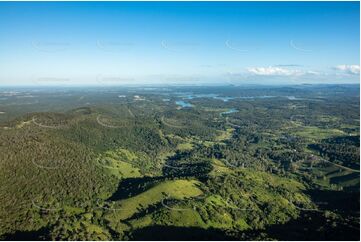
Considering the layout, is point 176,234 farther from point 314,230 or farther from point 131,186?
point 314,230

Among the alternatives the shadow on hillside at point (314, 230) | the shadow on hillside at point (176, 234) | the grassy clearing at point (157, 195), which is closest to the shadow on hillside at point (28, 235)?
the grassy clearing at point (157, 195)

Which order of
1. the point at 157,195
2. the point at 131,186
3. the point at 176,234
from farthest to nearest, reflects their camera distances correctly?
the point at 131,186
the point at 157,195
the point at 176,234

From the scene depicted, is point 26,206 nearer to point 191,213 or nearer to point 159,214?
point 159,214

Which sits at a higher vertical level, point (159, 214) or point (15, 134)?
point (15, 134)

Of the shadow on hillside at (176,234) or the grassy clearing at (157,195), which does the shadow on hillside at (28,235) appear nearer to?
the grassy clearing at (157,195)

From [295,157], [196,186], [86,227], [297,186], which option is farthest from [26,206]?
[295,157]

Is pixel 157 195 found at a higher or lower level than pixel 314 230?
higher

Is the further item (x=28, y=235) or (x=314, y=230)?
(x=314, y=230)

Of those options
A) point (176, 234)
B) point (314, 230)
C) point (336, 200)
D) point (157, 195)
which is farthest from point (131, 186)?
point (336, 200)

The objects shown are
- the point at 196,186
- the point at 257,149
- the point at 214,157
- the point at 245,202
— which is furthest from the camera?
the point at 257,149

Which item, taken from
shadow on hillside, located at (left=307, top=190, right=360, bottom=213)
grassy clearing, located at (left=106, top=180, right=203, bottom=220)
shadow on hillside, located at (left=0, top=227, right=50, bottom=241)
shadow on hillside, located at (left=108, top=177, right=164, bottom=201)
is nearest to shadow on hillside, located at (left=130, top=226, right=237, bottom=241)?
grassy clearing, located at (left=106, top=180, right=203, bottom=220)

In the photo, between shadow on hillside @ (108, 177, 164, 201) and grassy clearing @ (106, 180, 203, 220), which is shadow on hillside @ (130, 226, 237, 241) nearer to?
grassy clearing @ (106, 180, 203, 220)
